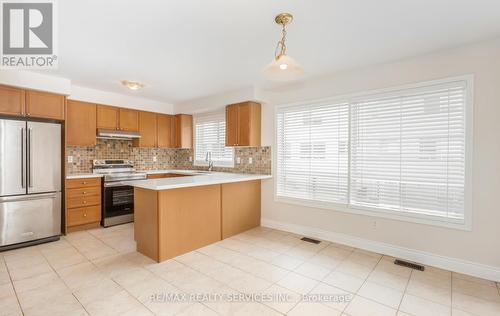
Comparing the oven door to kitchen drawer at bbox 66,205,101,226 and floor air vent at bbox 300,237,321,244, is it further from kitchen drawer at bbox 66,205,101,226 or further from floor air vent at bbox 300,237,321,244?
floor air vent at bbox 300,237,321,244

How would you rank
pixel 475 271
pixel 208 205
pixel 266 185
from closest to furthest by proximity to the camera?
pixel 475 271
pixel 208 205
pixel 266 185

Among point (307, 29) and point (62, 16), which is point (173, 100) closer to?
point (62, 16)

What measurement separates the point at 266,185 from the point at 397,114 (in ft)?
7.78

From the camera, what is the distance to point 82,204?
13.4 feet

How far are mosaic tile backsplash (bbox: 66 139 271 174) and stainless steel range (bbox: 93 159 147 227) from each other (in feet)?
0.59

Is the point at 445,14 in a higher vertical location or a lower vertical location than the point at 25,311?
higher

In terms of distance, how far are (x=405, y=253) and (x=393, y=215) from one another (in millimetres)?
476

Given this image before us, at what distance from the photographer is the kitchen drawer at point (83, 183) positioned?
3.96m

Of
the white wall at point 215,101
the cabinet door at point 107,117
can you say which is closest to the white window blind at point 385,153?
the white wall at point 215,101

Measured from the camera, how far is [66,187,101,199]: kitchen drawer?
13.0 ft

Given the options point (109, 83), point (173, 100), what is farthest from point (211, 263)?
point (173, 100)

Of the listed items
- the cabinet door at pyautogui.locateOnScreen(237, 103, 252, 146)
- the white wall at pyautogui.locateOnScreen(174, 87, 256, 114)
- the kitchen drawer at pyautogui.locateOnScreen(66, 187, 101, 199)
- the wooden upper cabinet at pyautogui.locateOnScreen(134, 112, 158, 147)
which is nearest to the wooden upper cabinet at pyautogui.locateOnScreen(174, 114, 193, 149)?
the white wall at pyautogui.locateOnScreen(174, 87, 256, 114)

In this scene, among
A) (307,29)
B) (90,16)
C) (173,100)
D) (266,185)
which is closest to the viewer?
(90,16)

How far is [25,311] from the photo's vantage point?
2.00 m
